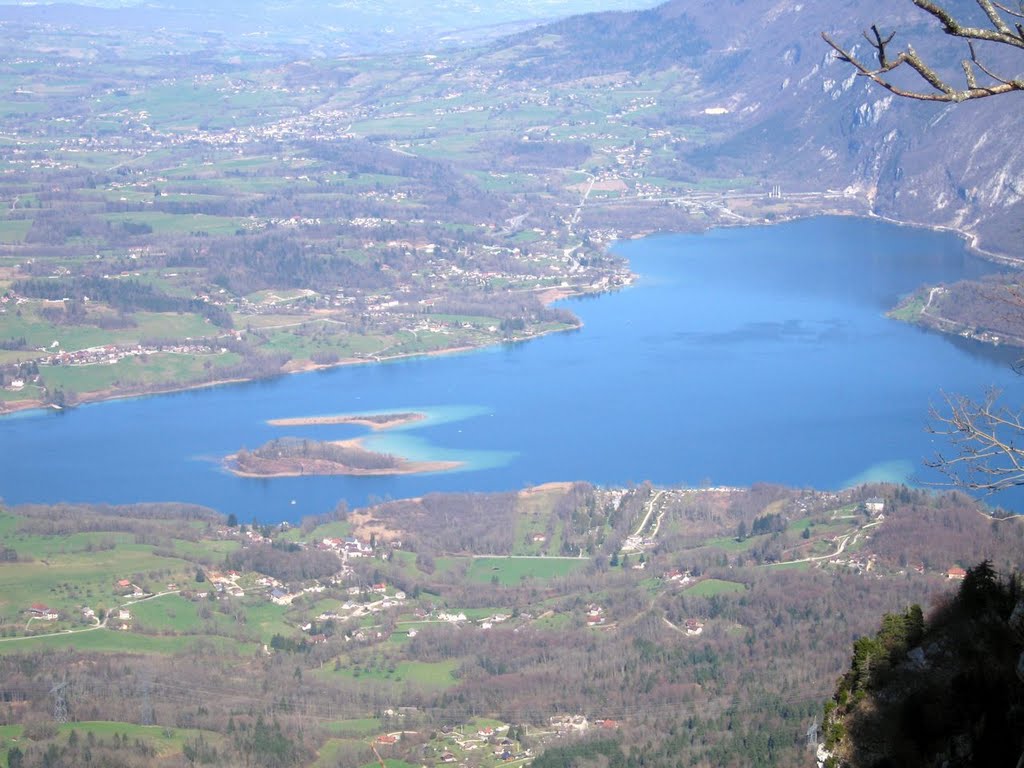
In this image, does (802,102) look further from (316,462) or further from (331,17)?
(331,17)

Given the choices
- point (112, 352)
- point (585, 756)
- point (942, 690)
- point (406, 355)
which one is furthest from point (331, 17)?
point (942, 690)

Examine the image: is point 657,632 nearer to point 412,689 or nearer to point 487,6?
point 412,689

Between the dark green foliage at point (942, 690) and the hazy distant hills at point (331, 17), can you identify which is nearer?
the dark green foliage at point (942, 690)

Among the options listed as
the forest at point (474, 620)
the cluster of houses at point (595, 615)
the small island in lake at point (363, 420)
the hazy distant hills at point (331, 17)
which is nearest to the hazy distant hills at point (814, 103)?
the small island in lake at point (363, 420)

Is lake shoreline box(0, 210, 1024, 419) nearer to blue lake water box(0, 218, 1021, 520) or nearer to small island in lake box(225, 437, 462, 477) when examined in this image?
blue lake water box(0, 218, 1021, 520)

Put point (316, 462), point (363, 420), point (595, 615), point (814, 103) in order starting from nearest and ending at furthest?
point (595, 615)
point (316, 462)
point (363, 420)
point (814, 103)

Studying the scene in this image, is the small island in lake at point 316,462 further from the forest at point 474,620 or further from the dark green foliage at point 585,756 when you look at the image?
the dark green foliage at point 585,756
